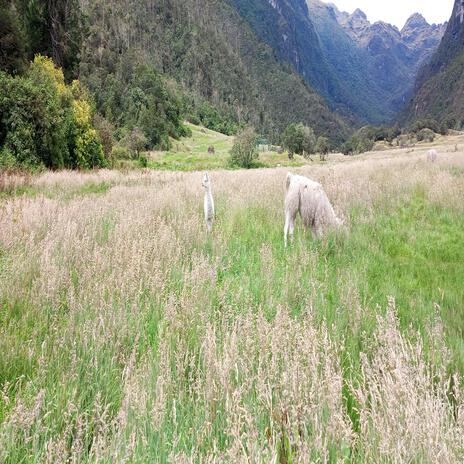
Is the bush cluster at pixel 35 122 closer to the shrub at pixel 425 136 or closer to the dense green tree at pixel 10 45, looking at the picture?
the dense green tree at pixel 10 45

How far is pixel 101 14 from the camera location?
104m

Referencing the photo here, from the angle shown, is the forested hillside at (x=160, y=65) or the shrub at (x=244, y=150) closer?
the forested hillside at (x=160, y=65)


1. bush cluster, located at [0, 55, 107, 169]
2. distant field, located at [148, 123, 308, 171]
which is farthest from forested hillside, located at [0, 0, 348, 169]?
distant field, located at [148, 123, 308, 171]

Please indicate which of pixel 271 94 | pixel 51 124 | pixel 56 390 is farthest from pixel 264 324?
pixel 271 94

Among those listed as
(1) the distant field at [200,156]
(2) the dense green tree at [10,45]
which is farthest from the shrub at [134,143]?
(2) the dense green tree at [10,45]

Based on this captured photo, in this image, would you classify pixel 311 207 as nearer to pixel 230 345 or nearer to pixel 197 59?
pixel 230 345

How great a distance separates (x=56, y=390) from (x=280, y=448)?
1.25 metres

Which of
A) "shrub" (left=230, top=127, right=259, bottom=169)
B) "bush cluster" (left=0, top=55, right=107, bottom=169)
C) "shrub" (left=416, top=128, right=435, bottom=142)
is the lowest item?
"shrub" (left=416, top=128, right=435, bottom=142)

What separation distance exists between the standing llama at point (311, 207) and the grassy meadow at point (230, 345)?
0.26 metres

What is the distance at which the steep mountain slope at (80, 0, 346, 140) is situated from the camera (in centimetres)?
9344

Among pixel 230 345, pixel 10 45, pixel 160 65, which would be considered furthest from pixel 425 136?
pixel 230 345

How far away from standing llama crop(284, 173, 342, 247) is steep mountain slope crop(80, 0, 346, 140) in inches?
3139

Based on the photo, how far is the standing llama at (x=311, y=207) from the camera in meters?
5.40

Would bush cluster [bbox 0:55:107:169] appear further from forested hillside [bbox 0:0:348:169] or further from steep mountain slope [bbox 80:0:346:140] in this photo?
steep mountain slope [bbox 80:0:346:140]
